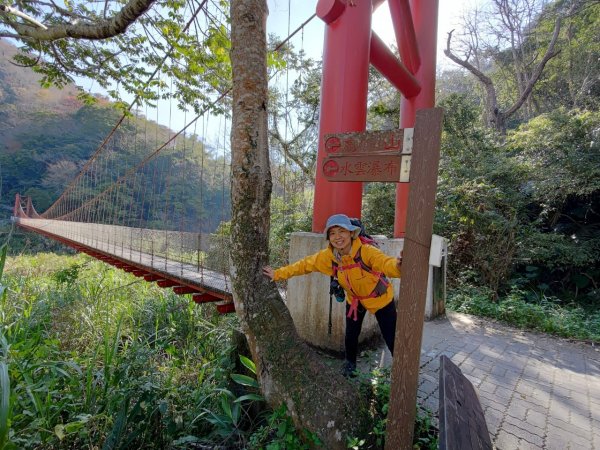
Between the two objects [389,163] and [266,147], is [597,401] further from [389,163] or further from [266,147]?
[266,147]

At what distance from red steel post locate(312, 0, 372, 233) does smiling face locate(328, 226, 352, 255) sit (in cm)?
53

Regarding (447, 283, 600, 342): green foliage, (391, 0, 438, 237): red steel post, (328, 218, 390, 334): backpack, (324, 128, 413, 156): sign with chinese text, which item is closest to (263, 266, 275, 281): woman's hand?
(328, 218, 390, 334): backpack

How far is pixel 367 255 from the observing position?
5.07 feet

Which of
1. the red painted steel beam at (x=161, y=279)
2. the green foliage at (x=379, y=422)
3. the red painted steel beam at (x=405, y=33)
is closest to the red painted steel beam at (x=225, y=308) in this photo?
the red painted steel beam at (x=161, y=279)

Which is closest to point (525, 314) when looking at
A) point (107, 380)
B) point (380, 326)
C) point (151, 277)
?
point (380, 326)

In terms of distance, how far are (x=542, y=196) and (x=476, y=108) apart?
2385mm

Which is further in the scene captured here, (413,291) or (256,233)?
(256,233)

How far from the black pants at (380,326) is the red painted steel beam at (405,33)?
241 cm

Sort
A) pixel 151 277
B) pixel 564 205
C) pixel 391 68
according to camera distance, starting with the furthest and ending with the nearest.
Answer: pixel 564 205 < pixel 151 277 < pixel 391 68

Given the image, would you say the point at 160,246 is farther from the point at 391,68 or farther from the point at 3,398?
the point at 391,68

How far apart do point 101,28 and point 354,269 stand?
2708 mm

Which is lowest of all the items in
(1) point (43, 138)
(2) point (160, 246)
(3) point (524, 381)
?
(3) point (524, 381)

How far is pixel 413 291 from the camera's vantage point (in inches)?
43.8

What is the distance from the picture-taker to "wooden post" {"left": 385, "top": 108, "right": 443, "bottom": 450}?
1078 millimetres
